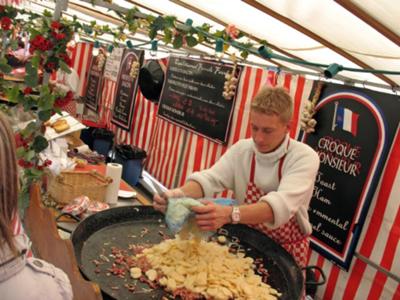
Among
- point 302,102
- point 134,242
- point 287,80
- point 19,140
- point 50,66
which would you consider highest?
point 287,80

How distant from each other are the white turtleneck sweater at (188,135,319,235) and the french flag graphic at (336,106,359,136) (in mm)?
1003

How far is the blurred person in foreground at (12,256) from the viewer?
0.96 meters

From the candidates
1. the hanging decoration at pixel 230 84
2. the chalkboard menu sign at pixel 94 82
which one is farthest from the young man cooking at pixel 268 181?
the chalkboard menu sign at pixel 94 82

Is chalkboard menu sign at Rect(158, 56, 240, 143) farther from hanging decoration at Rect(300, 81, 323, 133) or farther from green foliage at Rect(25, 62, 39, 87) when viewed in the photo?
green foliage at Rect(25, 62, 39, 87)

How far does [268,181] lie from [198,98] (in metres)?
3.00

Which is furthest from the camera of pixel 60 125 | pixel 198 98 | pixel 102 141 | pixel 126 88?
pixel 126 88

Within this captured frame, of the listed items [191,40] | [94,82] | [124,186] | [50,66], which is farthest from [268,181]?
[94,82]

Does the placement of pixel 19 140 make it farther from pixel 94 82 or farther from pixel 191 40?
pixel 94 82

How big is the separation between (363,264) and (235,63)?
240cm

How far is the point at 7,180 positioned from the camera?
1.00m

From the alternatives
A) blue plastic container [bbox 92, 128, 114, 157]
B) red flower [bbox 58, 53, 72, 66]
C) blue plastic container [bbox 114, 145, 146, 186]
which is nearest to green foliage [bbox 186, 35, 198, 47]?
red flower [bbox 58, 53, 72, 66]

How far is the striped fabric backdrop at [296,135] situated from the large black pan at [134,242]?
121 cm

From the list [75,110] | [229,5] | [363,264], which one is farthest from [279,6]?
[75,110]

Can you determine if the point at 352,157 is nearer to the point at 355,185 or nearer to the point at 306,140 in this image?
the point at 355,185
